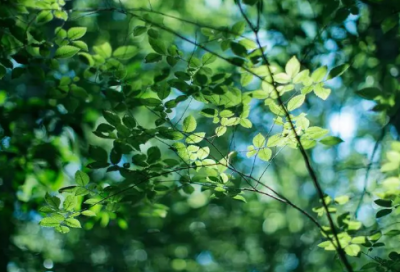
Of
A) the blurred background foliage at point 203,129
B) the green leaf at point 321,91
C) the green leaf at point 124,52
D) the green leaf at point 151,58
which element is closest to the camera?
the green leaf at point 321,91

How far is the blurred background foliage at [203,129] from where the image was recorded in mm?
2035

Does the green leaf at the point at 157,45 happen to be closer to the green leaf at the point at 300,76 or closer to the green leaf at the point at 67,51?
the green leaf at the point at 67,51

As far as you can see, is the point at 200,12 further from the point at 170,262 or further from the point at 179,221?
the point at 170,262

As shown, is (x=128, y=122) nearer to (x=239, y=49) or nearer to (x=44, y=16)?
(x=239, y=49)

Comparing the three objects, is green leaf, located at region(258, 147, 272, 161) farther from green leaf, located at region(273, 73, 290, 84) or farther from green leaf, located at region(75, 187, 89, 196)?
green leaf, located at region(75, 187, 89, 196)

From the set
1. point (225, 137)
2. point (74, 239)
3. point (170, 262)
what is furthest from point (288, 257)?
point (74, 239)

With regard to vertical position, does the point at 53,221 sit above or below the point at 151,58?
below

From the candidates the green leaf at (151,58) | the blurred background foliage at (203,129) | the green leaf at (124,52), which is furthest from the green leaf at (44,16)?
the green leaf at (151,58)

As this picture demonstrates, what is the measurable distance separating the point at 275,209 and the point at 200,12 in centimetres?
331

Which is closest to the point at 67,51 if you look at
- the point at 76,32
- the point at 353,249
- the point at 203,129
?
the point at 76,32

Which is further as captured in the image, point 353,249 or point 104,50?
point 104,50

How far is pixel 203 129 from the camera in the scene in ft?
15.8

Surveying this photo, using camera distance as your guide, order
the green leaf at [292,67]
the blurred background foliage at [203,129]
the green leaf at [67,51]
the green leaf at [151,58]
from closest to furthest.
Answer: the green leaf at [292,67] < the green leaf at [151,58] < the green leaf at [67,51] < the blurred background foliage at [203,129]

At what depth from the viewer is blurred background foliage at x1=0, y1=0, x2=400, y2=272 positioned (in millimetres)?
2035
